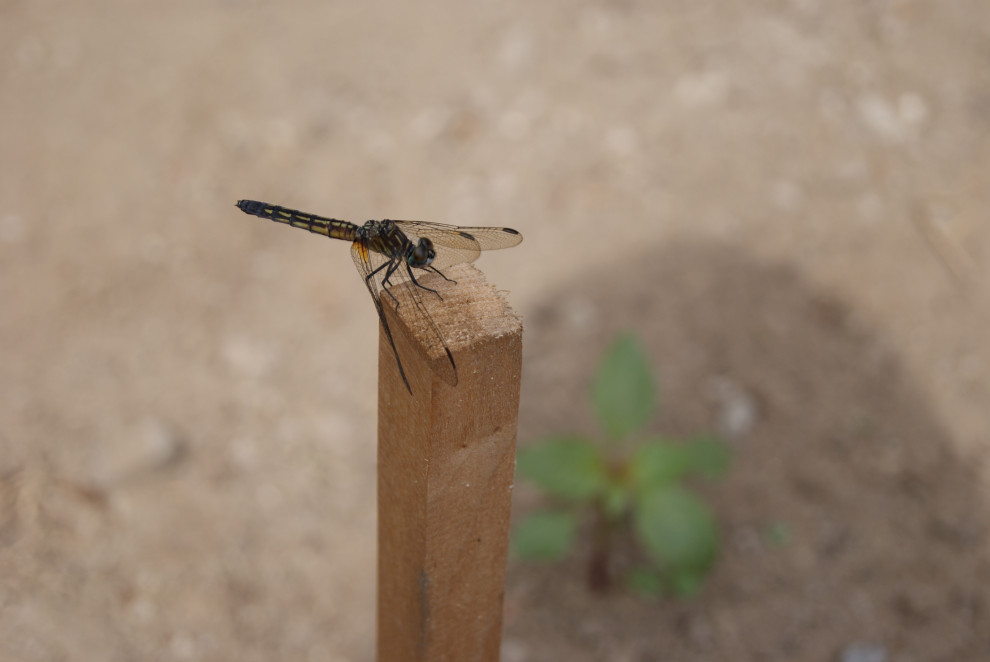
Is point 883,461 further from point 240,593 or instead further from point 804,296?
point 240,593

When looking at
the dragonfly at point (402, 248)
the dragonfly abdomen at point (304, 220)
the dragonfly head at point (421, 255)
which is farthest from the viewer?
the dragonfly abdomen at point (304, 220)

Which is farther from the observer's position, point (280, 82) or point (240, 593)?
point (280, 82)

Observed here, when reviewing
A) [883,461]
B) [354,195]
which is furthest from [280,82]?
[883,461]

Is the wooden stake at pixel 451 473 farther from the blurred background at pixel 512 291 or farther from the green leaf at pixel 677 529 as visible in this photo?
the blurred background at pixel 512 291

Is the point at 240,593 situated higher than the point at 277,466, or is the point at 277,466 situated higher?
the point at 277,466

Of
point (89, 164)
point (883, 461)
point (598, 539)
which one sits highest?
point (89, 164)

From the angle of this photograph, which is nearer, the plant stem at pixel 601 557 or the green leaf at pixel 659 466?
the green leaf at pixel 659 466

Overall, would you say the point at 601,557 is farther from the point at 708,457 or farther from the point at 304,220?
the point at 304,220

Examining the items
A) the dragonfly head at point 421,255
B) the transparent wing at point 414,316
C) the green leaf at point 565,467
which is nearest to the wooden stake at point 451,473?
the transparent wing at point 414,316
